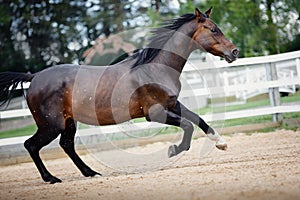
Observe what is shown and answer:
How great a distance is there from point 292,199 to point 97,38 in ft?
54.3

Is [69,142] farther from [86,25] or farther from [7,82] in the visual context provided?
[86,25]

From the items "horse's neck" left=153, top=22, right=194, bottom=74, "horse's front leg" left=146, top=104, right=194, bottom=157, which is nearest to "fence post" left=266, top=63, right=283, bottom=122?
"horse's neck" left=153, top=22, right=194, bottom=74

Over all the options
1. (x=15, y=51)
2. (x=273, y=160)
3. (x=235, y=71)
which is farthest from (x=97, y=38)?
(x=273, y=160)

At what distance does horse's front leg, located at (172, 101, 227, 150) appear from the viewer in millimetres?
5410

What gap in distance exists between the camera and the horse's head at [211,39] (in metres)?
5.77

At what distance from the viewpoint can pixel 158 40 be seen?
596 cm

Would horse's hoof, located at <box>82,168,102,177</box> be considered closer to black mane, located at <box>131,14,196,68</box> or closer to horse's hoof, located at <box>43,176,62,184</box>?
horse's hoof, located at <box>43,176,62,184</box>

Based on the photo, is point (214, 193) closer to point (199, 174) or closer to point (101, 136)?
point (199, 174)

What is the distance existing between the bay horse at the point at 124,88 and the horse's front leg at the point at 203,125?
0.01 metres

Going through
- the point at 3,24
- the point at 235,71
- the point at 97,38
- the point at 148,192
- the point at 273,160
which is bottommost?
the point at 235,71

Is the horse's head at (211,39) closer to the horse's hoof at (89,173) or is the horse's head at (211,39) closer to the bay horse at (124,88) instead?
the bay horse at (124,88)

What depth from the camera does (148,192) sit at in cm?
412

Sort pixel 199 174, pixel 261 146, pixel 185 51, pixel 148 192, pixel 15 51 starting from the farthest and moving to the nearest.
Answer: pixel 15 51
pixel 261 146
pixel 185 51
pixel 199 174
pixel 148 192

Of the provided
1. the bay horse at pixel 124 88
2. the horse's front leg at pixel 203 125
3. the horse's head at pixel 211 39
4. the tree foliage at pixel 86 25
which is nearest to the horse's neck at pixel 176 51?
the bay horse at pixel 124 88
